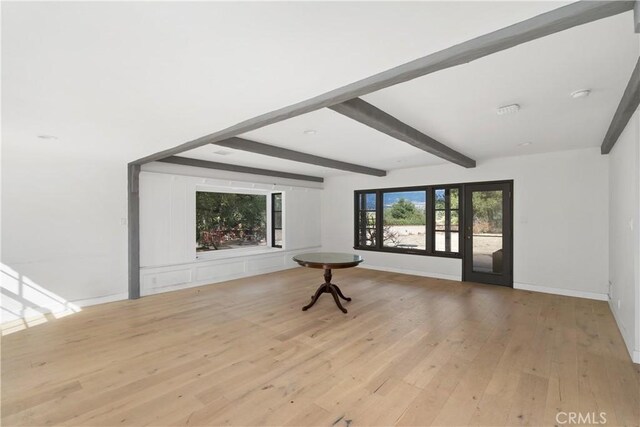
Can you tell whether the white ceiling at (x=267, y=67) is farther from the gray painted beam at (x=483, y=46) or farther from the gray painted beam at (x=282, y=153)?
the gray painted beam at (x=282, y=153)

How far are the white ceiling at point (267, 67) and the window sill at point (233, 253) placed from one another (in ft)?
9.78

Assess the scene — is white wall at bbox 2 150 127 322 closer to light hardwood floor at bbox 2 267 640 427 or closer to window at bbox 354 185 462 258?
light hardwood floor at bbox 2 267 640 427

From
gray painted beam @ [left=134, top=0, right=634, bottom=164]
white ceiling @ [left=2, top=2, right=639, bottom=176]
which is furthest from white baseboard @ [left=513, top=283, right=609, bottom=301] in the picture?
gray painted beam @ [left=134, top=0, right=634, bottom=164]

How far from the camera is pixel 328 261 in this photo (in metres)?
4.27

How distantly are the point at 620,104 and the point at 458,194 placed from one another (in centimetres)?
334

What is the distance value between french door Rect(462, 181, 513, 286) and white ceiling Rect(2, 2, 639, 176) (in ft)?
7.00

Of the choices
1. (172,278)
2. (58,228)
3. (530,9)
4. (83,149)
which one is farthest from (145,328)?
(530,9)

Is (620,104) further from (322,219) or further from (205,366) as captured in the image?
(322,219)

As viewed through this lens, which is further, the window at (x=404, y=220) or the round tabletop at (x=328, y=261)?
the window at (x=404, y=220)

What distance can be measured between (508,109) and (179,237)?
5269 mm

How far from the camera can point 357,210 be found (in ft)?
24.5

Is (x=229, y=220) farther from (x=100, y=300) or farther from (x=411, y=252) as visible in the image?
(x=411, y=252)

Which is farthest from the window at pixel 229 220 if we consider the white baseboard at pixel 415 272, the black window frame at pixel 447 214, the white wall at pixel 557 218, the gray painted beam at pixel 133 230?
the white wall at pixel 557 218

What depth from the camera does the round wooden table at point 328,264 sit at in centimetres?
407
